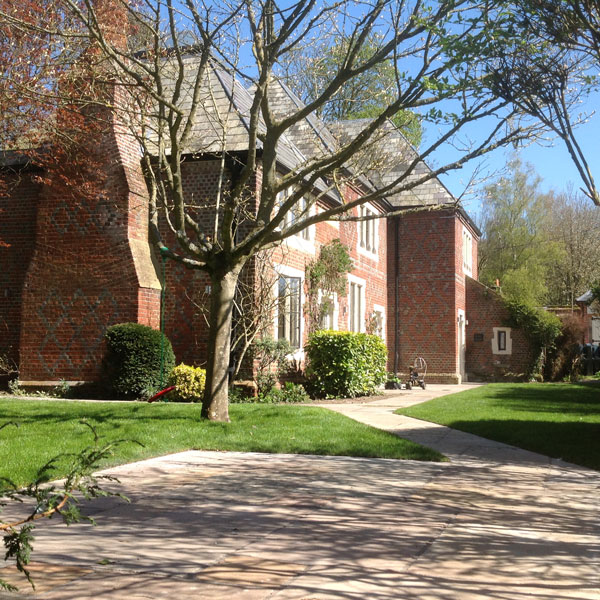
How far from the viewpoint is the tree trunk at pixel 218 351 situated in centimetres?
977

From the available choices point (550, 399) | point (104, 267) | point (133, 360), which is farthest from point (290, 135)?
point (550, 399)

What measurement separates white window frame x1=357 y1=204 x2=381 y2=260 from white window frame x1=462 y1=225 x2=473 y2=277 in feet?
17.1

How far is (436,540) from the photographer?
173 inches

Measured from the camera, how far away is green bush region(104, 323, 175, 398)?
1351cm

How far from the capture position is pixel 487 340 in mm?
26203

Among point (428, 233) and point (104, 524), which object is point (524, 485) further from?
point (428, 233)

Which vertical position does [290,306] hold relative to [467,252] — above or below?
below

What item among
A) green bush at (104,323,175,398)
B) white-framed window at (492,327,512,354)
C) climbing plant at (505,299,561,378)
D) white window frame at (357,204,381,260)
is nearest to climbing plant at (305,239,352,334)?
white window frame at (357,204,381,260)

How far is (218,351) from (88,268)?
5.81 meters

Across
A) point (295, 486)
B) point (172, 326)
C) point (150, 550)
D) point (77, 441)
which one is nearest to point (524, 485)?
point (295, 486)

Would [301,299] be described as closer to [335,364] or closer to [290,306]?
[290,306]

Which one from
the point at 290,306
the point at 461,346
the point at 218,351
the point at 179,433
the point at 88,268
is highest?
the point at 88,268

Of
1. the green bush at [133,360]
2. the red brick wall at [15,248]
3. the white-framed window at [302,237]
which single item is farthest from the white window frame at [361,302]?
the red brick wall at [15,248]

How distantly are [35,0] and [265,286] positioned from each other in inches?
313
